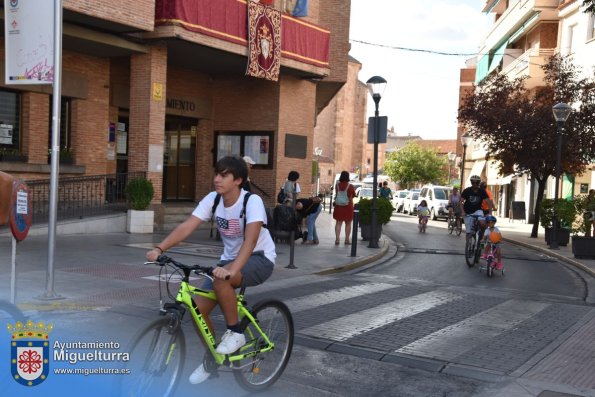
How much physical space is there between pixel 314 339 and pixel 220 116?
15975mm

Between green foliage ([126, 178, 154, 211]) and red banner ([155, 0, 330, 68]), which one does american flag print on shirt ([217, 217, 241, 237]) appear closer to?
green foliage ([126, 178, 154, 211])

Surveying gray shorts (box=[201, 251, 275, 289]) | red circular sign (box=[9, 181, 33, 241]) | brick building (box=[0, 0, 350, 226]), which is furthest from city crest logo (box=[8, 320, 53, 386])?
brick building (box=[0, 0, 350, 226])

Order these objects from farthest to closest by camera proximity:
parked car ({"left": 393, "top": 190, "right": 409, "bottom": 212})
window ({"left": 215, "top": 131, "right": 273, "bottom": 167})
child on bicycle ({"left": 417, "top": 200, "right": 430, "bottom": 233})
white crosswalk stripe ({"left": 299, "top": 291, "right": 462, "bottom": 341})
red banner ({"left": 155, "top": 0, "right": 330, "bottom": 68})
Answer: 1. parked car ({"left": 393, "top": 190, "right": 409, "bottom": 212})
2. child on bicycle ({"left": 417, "top": 200, "right": 430, "bottom": 233})
3. window ({"left": 215, "top": 131, "right": 273, "bottom": 167})
4. red banner ({"left": 155, "top": 0, "right": 330, "bottom": 68})
5. white crosswalk stripe ({"left": 299, "top": 291, "right": 462, "bottom": 341})

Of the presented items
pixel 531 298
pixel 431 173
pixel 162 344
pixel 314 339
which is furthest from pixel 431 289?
pixel 431 173

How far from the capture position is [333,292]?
29.5 ft

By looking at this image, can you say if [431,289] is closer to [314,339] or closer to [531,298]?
[531,298]

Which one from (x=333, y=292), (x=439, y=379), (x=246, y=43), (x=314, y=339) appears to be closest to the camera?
(x=439, y=379)

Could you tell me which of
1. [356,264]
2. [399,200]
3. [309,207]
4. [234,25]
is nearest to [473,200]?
[356,264]

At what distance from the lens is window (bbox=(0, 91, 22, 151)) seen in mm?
15922

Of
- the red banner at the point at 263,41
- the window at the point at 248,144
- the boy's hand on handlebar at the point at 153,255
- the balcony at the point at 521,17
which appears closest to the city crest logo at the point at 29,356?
the boy's hand on handlebar at the point at 153,255

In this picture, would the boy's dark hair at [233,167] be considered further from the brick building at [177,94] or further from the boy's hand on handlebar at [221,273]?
the brick building at [177,94]

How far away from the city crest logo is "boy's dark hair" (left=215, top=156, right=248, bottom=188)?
5.30ft

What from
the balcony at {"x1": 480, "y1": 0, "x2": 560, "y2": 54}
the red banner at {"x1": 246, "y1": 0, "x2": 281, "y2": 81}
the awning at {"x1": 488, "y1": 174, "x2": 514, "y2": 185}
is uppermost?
the balcony at {"x1": 480, "y1": 0, "x2": 560, "y2": 54}

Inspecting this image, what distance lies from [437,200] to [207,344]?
31.6 m
